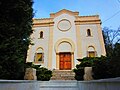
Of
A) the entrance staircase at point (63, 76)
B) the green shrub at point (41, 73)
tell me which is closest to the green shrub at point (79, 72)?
the green shrub at point (41, 73)

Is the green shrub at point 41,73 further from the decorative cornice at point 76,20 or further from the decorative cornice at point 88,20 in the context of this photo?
the decorative cornice at point 88,20

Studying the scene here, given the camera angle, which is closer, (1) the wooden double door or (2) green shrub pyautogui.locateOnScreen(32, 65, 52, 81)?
(2) green shrub pyautogui.locateOnScreen(32, 65, 52, 81)

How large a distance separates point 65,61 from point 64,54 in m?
0.98

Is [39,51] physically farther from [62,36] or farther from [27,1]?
[27,1]

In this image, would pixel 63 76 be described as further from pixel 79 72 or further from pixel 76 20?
pixel 76 20

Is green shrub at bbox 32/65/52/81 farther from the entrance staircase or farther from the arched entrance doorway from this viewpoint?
the arched entrance doorway

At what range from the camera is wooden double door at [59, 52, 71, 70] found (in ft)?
68.2

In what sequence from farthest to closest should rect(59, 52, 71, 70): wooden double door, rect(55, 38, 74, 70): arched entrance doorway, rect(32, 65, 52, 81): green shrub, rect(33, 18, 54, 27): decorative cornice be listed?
rect(33, 18, 54, 27): decorative cornice < rect(59, 52, 71, 70): wooden double door < rect(55, 38, 74, 70): arched entrance doorway < rect(32, 65, 52, 81): green shrub

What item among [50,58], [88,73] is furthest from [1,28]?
[50,58]

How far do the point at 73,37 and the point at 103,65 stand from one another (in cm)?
1466

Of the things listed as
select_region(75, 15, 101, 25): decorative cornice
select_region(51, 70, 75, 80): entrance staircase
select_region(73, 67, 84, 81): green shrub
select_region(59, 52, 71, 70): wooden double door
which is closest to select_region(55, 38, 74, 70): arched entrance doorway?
select_region(59, 52, 71, 70): wooden double door

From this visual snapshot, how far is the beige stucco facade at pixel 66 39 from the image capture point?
20.4 m

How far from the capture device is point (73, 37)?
21172mm

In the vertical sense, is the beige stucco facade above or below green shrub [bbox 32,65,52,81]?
above
